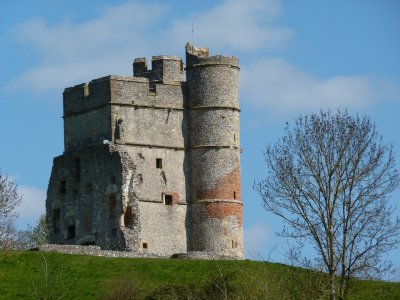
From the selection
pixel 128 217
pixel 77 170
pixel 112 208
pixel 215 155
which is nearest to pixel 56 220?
pixel 77 170

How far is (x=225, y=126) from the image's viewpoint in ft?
267

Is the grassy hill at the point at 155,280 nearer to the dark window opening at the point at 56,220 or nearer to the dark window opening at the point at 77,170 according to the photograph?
the dark window opening at the point at 77,170

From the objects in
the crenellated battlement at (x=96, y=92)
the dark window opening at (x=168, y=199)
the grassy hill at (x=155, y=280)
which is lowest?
the grassy hill at (x=155, y=280)

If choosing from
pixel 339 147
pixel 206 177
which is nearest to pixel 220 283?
pixel 339 147

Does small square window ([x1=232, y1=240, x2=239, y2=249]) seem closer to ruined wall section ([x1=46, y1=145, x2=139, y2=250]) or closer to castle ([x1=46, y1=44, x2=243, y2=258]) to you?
castle ([x1=46, y1=44, x2=243, y2=258])

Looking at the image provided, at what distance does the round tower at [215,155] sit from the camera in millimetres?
80375

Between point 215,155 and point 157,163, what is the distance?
8.75 feet

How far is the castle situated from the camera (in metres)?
79.7

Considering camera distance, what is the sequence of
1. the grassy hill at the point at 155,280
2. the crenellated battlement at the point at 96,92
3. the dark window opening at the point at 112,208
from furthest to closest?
1. the crenellated battlement at the point at 96,92
2. the dark window opening at the point at 112,208
3. the grassy hill at the point at 155,280

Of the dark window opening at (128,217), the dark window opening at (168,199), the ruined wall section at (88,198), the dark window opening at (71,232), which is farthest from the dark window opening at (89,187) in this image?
the dark window opening at (168,199)

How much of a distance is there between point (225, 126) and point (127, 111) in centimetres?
455

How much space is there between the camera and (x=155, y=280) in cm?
6844

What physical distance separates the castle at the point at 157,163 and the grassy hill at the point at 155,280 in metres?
7.65

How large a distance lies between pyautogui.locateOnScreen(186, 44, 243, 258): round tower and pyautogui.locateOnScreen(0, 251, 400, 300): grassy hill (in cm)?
792
